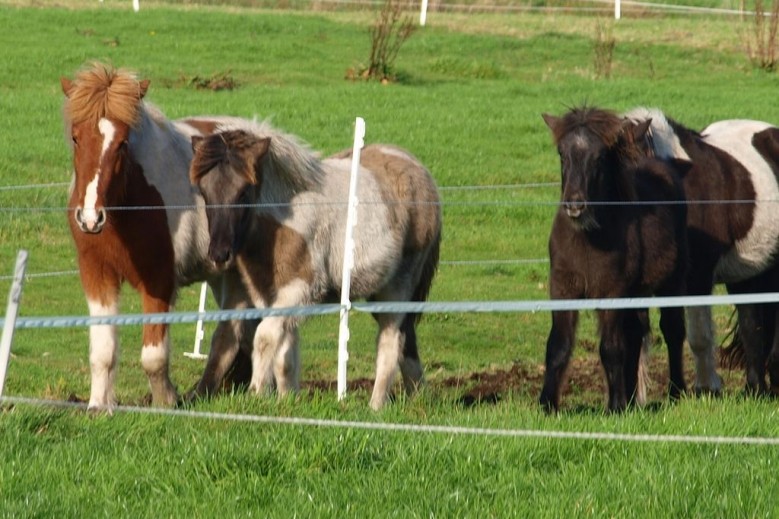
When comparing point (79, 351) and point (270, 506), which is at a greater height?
point (270, 506)

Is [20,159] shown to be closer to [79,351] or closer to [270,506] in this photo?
[79,351]

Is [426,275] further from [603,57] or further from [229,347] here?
[603,57]

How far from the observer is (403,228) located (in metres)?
10.2

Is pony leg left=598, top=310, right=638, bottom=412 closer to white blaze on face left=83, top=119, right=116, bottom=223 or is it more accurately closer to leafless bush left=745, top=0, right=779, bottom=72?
white blaze on face left=83, top=119, right=116, bottom=223

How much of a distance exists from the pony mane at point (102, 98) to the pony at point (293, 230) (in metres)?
0.54

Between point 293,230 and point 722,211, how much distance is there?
356 cm

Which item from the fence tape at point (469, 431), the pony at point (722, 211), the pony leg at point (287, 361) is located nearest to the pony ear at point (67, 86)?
the pony leg at point (287, 361)

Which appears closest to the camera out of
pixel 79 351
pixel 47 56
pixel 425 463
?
pixel 425 463

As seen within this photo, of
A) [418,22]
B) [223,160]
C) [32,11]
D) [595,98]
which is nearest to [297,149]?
[223,160]

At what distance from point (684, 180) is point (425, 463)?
4890 mm

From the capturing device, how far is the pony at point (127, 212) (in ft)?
28.6

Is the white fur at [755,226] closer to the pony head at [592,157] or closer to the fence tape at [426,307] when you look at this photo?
the pony head at [592,157]

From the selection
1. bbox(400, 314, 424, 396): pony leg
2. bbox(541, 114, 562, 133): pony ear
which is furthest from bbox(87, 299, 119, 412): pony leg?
bbox(541, 114, 562, 133): pony ear

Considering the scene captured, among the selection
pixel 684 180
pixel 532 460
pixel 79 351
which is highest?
pixel 684 180
